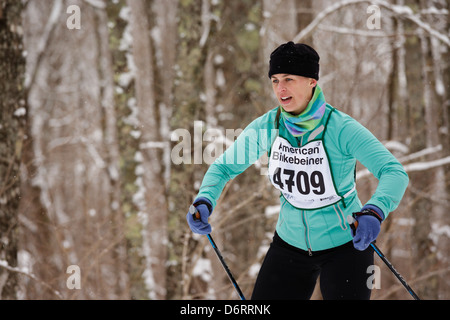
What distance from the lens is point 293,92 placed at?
2.90 m

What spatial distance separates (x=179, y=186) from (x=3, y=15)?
253cm

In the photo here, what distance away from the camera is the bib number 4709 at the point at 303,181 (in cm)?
288

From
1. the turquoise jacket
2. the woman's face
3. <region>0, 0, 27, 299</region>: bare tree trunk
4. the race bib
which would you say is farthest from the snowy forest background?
the woman's face

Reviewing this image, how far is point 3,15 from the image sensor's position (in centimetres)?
468

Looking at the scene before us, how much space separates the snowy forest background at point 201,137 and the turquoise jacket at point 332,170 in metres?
1.79

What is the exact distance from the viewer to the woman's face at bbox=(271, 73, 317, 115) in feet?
9.48

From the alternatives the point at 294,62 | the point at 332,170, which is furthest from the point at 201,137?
the point at 332,170

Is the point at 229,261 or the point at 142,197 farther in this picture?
the point at 229,261

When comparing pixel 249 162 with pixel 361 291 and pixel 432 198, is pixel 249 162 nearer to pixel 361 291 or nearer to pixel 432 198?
pixel 361 291

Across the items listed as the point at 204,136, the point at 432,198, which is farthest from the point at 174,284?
the point at 432,198

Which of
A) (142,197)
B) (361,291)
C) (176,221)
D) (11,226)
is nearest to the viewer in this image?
(361,291)

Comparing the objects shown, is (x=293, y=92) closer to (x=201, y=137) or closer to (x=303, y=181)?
(x=303, y=181)

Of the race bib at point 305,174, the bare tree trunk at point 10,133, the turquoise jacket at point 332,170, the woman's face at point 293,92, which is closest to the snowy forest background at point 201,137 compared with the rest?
the bare tree trunk at point 10,133

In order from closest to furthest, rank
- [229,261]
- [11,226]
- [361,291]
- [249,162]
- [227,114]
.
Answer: [361,291], [249,162], [11,226], [227,114], [229,261]
